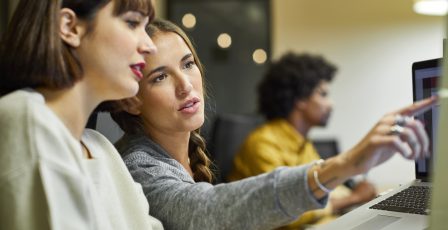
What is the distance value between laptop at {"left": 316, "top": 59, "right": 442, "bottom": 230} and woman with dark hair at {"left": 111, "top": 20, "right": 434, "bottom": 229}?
0.94 feet

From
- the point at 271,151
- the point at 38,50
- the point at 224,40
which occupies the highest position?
the point at 224,40

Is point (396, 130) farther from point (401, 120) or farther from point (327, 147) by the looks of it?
point (327, 147)

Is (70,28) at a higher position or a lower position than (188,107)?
higher

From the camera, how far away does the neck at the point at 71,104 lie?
0.80 m

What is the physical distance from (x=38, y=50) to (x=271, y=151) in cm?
156

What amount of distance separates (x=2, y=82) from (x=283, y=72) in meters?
1.91

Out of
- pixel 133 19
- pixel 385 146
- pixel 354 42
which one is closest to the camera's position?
pixel 385 146

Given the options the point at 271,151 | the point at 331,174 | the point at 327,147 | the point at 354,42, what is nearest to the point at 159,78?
the point at 331,174

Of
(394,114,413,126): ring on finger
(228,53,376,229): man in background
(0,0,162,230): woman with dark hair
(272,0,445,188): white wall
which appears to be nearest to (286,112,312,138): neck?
(228,53,376,229): man in background

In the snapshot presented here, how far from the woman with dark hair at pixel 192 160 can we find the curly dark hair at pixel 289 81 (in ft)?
4.23

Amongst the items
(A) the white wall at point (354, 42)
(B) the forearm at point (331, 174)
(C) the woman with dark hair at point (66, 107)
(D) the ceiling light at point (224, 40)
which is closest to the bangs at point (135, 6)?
(C) the woman with dark hair at point (66, 107)

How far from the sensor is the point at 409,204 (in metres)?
1.04

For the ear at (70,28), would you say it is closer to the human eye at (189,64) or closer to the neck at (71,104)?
the neck at (71,104)

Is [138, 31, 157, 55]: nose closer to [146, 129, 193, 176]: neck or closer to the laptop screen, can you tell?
[146, 129, 193, 176]: neck
